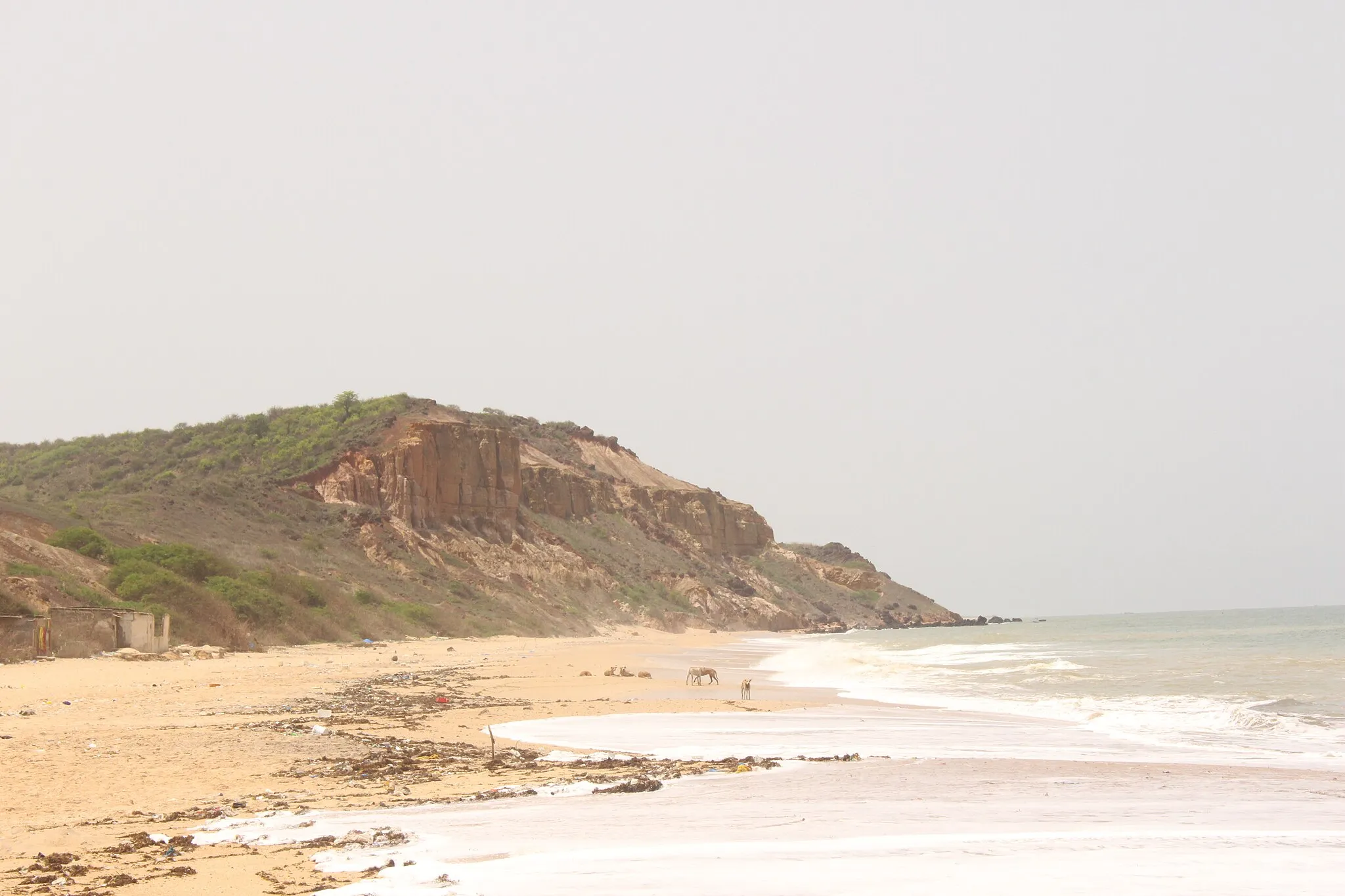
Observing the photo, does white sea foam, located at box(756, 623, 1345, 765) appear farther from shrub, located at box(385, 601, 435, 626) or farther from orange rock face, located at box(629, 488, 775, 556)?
orange rock face, located at box(629, 488, 775, 556)

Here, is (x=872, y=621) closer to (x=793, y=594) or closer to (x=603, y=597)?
(x=793, y=594)

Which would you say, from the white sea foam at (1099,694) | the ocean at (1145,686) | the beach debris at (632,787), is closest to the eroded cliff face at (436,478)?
the ocean at (1145,686)

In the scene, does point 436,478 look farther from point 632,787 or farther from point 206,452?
point 632,787

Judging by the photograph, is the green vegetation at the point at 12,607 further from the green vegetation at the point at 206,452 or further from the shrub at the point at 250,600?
the green vegetation at the point at 206,452

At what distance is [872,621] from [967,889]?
350ft

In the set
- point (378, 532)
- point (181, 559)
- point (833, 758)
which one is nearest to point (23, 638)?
point (181, 559)

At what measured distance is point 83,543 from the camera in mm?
32250

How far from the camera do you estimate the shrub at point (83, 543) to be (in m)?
31.8

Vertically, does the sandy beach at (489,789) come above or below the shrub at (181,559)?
below

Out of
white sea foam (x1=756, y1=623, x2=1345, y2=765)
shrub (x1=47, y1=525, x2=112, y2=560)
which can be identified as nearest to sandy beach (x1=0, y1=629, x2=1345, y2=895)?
white sea foam (x1=756, y1=623, x2=1345, y2=765)

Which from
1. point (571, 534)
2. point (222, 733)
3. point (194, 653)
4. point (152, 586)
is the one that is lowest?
point (222, 733)

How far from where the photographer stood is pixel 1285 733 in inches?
510

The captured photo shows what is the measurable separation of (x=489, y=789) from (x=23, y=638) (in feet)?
54.2

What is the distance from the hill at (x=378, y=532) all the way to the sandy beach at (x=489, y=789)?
46.1ft
